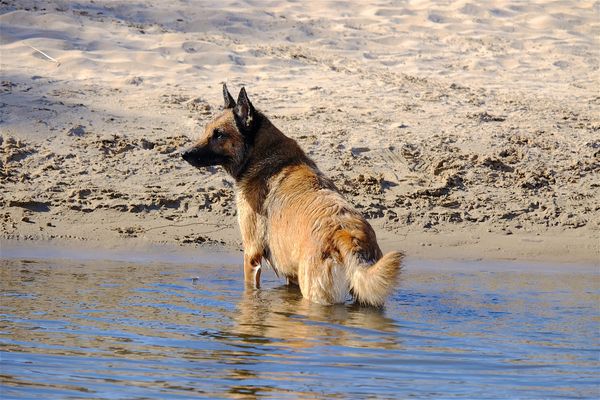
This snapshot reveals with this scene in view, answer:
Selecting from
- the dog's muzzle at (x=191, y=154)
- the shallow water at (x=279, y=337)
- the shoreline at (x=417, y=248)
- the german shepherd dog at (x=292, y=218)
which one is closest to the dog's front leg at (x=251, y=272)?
the german shepherd dog at (x=292, y=218)

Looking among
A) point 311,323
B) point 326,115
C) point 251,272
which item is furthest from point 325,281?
point 326,115

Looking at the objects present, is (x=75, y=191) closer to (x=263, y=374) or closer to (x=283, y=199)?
(x=283, y=199)

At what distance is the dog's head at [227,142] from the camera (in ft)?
28.0

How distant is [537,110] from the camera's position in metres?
12.4

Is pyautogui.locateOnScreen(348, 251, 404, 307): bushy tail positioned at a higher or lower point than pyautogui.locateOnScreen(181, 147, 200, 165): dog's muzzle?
lower

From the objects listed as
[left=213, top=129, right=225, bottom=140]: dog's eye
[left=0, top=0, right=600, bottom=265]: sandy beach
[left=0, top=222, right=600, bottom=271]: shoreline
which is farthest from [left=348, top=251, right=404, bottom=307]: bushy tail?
[left=0, top=0, right=600, bottom=265]: sandy beach

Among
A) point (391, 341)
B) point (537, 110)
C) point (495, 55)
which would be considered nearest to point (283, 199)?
point (391, 341)

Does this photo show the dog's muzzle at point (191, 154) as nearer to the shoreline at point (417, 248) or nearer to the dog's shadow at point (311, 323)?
the dog's shadow at point (311, 323)

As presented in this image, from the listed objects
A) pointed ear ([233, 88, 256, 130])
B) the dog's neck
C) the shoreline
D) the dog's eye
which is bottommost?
the shoreline

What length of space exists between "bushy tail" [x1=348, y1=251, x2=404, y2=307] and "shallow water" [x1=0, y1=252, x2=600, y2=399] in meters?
0.15

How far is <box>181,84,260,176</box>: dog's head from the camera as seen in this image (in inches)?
336

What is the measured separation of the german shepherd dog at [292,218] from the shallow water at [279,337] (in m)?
0.20

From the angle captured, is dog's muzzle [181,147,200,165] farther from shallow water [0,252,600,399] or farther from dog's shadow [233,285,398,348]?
dog's shadow [233,285,398,348]

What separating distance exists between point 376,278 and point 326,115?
5.29 metres
